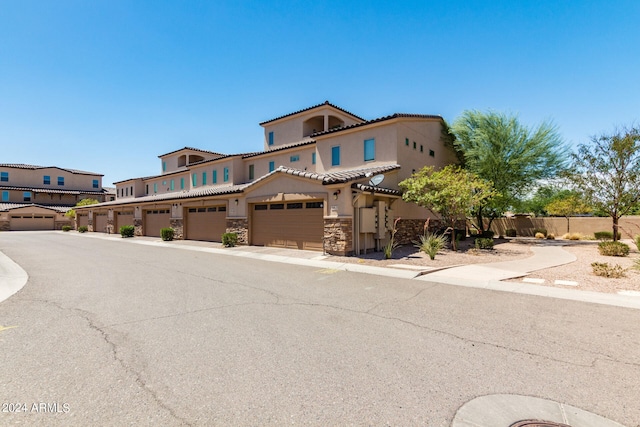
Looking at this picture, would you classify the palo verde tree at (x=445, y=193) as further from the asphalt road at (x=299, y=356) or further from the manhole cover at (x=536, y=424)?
the manhole cover at (x=536, y=424)

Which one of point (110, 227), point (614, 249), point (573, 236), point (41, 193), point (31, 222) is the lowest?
point (573, 236)

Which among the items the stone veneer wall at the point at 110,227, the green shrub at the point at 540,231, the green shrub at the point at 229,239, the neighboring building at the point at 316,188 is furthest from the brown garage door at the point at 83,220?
the green shrub at the point at 540,231

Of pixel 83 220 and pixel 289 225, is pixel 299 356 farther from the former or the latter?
pixel 83 220

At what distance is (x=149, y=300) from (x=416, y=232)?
16.9 metres

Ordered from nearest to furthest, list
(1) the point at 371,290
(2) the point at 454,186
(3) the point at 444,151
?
(1) the point at 371,290 < (2) the point at 454,186 < (3) the point at 444,151

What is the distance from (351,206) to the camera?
599 inches

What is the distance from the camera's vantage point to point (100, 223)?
3969cm

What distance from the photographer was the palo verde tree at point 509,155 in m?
22.0

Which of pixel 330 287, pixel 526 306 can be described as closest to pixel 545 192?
pixel 526 306

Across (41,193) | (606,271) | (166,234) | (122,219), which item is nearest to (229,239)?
(166,234)

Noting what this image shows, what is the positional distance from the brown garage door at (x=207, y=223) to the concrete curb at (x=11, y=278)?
38.1 ft

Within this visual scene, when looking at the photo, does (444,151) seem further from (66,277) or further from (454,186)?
(66,277)

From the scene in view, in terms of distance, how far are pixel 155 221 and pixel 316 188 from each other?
20.8 meters

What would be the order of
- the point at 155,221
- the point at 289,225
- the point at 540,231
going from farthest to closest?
the point at 540,231 < the point at 155,221 < the point at 289,225
